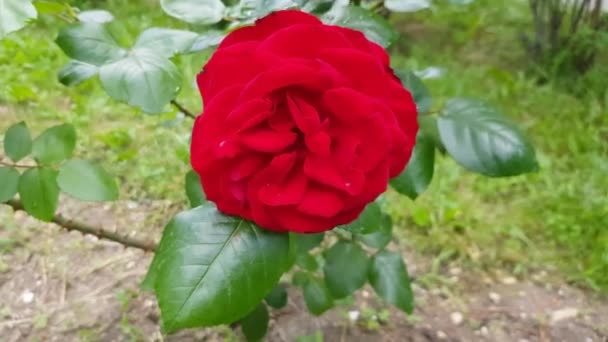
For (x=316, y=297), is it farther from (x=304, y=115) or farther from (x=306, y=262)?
(x=304, y=115)

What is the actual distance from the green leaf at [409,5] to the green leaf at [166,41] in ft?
0.86

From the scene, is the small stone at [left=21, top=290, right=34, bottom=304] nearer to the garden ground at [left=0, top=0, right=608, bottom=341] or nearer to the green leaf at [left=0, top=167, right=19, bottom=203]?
the garden ground at [left=0, top=0, right=608, bottom=341]

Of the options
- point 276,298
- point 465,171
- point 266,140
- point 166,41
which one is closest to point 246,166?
point 266,140

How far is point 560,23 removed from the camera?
2832 millimetres

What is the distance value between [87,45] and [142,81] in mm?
117

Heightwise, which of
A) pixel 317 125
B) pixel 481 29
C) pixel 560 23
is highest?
pixel 317 125

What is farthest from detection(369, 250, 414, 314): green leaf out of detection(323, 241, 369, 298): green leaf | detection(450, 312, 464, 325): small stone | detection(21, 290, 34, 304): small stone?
detection(21, 290, 34, 304): small stone

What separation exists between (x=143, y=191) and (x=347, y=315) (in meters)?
0.66

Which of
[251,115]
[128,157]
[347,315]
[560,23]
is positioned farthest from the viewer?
[560,23]

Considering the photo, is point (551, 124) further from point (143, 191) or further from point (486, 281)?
point (143, 191)

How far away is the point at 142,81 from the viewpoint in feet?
2.41

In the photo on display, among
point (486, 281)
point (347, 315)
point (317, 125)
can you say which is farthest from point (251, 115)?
point (486, 281)

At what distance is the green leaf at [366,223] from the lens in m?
0.78

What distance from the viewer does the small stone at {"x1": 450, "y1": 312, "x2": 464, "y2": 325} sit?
156 centimetres
